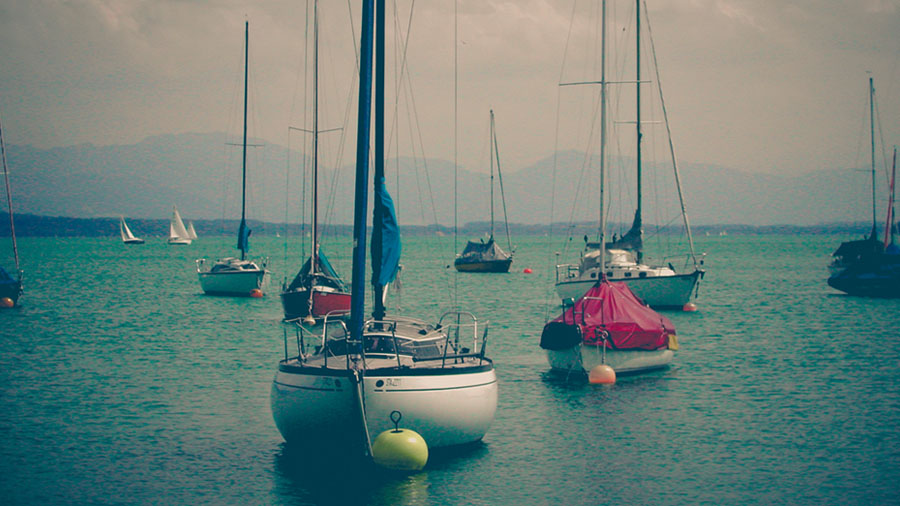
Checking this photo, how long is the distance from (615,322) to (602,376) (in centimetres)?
182

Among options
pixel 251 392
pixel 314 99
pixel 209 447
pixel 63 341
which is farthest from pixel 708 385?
pixel 63 341

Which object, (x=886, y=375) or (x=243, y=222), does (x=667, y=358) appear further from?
(x=243, y=222)

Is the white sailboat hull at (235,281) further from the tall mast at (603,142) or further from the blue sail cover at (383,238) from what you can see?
the blue sail cover at (383,238)

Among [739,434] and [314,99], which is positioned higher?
[314,99]

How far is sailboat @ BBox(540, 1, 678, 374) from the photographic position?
2873cm

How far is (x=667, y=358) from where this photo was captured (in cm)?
3056

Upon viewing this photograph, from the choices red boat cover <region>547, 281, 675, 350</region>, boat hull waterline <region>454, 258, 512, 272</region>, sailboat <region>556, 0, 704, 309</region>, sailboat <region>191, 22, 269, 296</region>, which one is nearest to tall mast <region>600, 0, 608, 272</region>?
red boat cover <region>547, 281, 675, 350</region>

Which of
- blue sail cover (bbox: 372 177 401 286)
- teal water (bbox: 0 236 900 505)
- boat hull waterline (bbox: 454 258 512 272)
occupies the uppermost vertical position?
blue sail cover (bbox: 372 177 401 286)

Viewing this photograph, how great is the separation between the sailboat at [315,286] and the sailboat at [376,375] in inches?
988

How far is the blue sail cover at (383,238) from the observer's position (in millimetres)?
20344

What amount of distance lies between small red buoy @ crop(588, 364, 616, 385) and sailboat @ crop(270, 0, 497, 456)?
27.4 ft

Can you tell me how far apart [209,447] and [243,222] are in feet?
146

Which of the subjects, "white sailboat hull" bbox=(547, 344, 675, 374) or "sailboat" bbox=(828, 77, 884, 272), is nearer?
"white sailboat hull" bbox=(547, 344, 675, 374)

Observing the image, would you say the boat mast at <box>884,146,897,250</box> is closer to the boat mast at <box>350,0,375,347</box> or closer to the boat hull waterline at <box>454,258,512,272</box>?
the boat hull waterline at <box>454,258,512,272</box>
